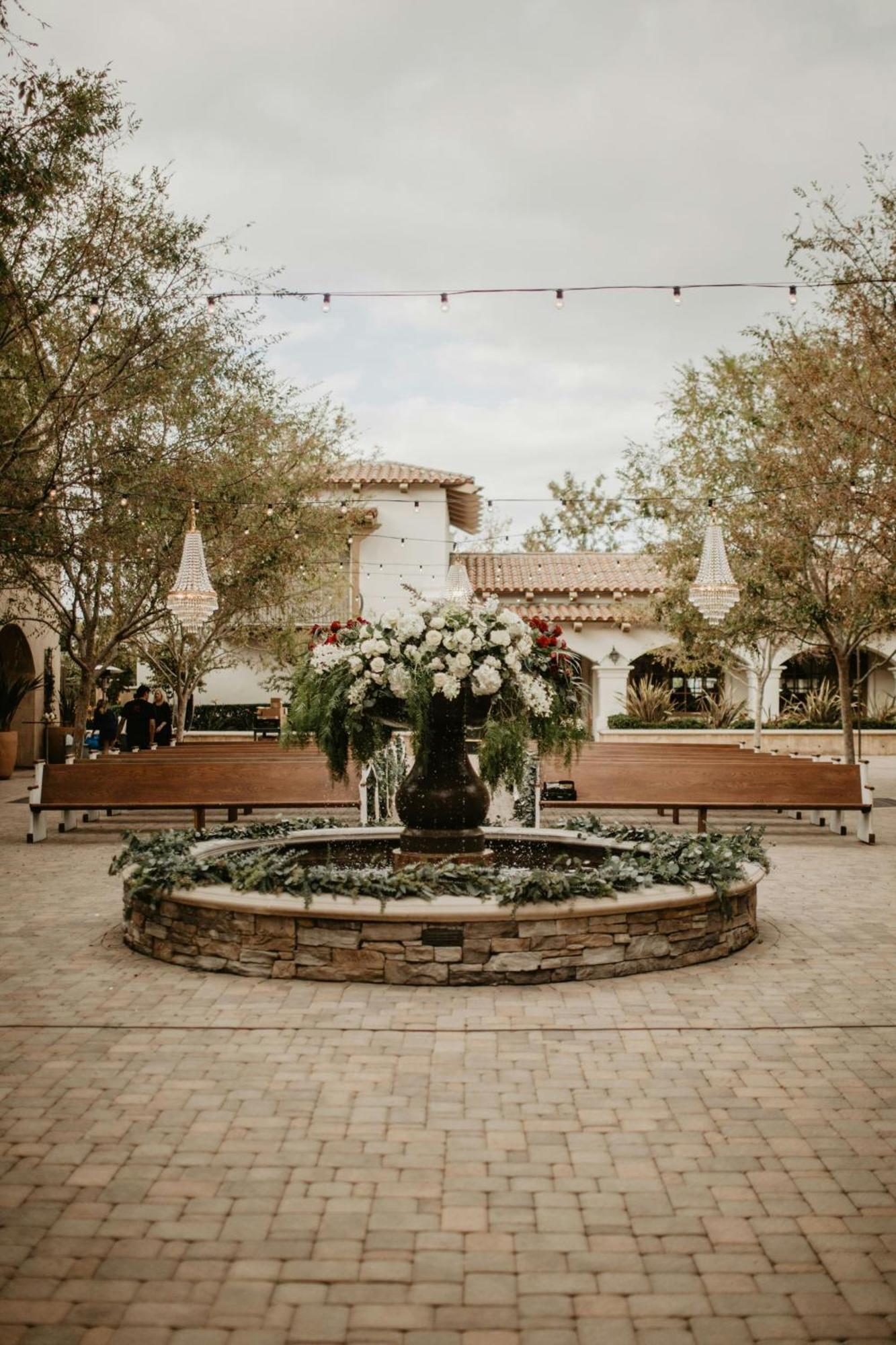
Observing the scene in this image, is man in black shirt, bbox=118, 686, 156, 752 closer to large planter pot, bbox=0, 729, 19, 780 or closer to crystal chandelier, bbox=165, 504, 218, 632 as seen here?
crystal chandelier, bbox=165, 504, 218, 632

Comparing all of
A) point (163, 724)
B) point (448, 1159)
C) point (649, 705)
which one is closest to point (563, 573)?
point (649, 705)

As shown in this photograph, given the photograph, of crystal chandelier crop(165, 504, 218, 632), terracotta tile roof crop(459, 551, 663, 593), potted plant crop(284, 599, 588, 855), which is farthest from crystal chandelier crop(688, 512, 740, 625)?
terracotta tile roof crop(459, 551, 663, 593)

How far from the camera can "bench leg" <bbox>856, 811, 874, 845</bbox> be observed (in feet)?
38.4

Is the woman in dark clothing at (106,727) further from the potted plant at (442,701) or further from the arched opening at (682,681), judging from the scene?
the arched opening at (682,681)

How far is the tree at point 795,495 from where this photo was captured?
45.3 ft

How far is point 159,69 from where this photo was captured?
9.65m

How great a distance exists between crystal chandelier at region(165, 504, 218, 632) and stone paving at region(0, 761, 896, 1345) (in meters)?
7.62

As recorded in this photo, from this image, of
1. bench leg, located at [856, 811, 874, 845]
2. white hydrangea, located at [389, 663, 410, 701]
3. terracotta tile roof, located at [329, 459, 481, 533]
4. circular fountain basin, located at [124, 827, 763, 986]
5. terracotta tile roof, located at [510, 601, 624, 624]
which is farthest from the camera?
terracotta tile roof, located at [329, 459, 481, 533]

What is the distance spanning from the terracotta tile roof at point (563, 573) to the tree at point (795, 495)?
11.0 m

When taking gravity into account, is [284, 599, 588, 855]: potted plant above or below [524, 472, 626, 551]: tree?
below

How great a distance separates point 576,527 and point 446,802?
40.8 metres

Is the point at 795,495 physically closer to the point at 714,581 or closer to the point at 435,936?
the point at 714,581

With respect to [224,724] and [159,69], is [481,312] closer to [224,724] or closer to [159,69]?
[159,69]

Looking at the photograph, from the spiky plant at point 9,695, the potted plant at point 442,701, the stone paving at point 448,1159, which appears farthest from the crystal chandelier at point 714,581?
the spiky plant at point 9,695
